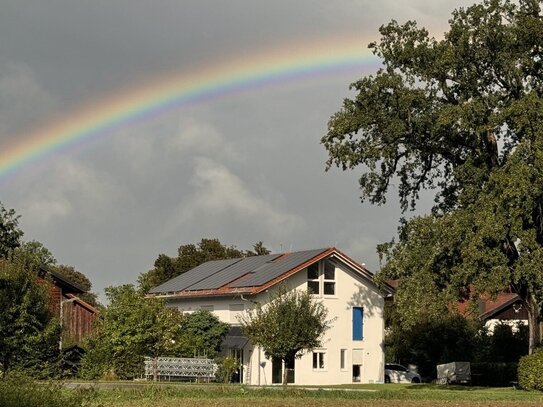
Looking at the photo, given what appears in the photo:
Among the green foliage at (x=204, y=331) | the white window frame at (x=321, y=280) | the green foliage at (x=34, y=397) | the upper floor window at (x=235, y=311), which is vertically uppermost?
the white window frame at (x=321, y=280)

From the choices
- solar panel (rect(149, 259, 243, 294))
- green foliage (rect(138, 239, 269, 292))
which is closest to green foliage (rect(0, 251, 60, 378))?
solar panel (rect(149, 259, 243, 294))

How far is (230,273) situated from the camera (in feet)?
221

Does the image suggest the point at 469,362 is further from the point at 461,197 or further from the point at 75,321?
the point at 75,321

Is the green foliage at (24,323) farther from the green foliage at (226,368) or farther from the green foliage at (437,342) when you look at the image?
the green foliage at (437,342)

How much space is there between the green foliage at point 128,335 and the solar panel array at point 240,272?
6.85 m

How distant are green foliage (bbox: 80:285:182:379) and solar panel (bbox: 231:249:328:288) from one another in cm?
645

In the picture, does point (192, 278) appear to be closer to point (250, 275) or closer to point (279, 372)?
point (250, 275)

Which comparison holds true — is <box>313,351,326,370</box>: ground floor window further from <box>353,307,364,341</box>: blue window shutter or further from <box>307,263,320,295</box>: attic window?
<box>307,263,320,295</box>: attic window

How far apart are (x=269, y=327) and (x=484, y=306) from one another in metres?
39.0

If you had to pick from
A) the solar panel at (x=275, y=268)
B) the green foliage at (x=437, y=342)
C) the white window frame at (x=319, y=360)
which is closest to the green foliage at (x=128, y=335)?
the solar panel at (x=275, y=268)

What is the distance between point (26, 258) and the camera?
4500 centimetres

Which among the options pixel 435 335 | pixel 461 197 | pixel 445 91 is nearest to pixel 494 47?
pixel 445 91

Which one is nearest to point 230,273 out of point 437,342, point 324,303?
point 324,303

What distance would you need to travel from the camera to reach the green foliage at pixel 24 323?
4034 centimetres
